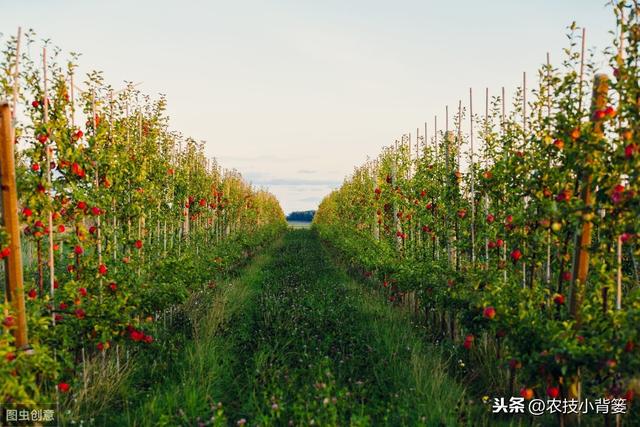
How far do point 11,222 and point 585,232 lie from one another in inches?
196

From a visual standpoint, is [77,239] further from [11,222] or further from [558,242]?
[558,242]

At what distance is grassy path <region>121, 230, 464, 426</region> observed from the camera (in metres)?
4.70

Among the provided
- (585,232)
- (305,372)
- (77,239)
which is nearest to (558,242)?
(585,232)

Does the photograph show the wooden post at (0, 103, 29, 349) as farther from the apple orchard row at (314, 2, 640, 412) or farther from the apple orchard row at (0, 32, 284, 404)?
the apple orchard row at (314, 2, 640, 412)

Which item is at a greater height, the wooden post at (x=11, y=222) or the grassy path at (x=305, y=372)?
the wooden post at (x=11, y=222)

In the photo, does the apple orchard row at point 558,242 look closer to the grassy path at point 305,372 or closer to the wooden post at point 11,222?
the grassy path at point 305,372

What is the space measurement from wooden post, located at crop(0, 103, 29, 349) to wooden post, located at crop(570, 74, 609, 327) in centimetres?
473

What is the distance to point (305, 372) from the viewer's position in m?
5.85

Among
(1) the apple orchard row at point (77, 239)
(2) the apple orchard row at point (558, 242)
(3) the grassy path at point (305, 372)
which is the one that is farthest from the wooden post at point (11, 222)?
(2) the apple orchard row at point (558, 242)

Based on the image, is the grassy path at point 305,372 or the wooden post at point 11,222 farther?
the grassy path at point 305,372

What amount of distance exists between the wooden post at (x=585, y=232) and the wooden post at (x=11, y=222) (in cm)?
473

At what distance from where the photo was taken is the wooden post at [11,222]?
13.5ft

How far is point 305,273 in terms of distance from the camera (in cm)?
1432

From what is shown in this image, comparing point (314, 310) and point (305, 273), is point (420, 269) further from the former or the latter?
point (305, 273)
